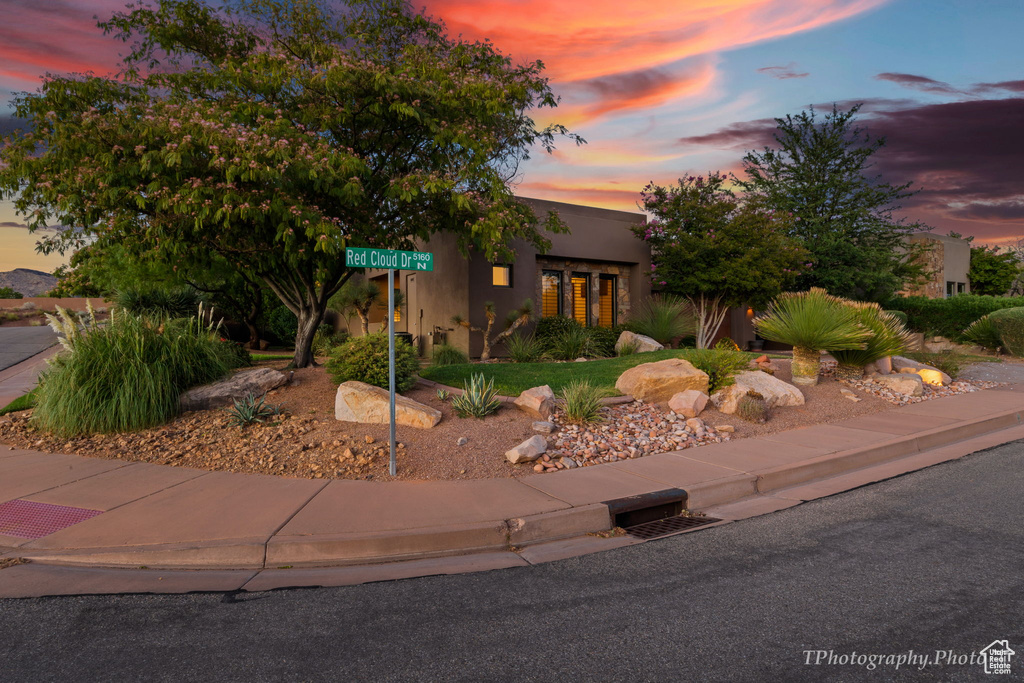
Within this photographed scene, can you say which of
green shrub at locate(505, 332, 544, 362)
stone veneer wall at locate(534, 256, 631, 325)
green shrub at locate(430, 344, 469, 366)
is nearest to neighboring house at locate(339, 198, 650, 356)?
Answer: stone veneer wall at locate(534, 256, 631, 325)

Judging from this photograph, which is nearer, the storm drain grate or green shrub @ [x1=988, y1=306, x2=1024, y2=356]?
the storm drain grate

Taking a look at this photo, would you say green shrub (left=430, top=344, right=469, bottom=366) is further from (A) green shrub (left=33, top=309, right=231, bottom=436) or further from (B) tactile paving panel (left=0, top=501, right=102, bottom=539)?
(B) tactile paving panel (left=0, top=501, right=102, bottom=539)

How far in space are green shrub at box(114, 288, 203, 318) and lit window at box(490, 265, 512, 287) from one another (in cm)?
789

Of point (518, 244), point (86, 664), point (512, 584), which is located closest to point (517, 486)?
point (512, 584)

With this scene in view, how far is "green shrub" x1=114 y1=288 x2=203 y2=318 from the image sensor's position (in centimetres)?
1678

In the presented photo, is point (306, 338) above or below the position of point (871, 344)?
above

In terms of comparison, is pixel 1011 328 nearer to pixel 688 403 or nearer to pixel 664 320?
pixel 664 320

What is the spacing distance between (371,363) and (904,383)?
9573mm

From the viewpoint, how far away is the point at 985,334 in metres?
19.8

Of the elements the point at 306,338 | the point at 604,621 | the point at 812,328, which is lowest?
the point at 604,621

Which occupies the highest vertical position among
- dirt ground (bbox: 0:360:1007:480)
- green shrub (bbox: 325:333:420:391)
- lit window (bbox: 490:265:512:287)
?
lit window (bbox: 490:265:512:287)

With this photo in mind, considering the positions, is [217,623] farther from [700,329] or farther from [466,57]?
[700,329]

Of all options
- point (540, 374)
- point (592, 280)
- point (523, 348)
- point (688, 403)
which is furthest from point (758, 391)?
point (592, 280)

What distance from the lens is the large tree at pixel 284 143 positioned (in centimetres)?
838
